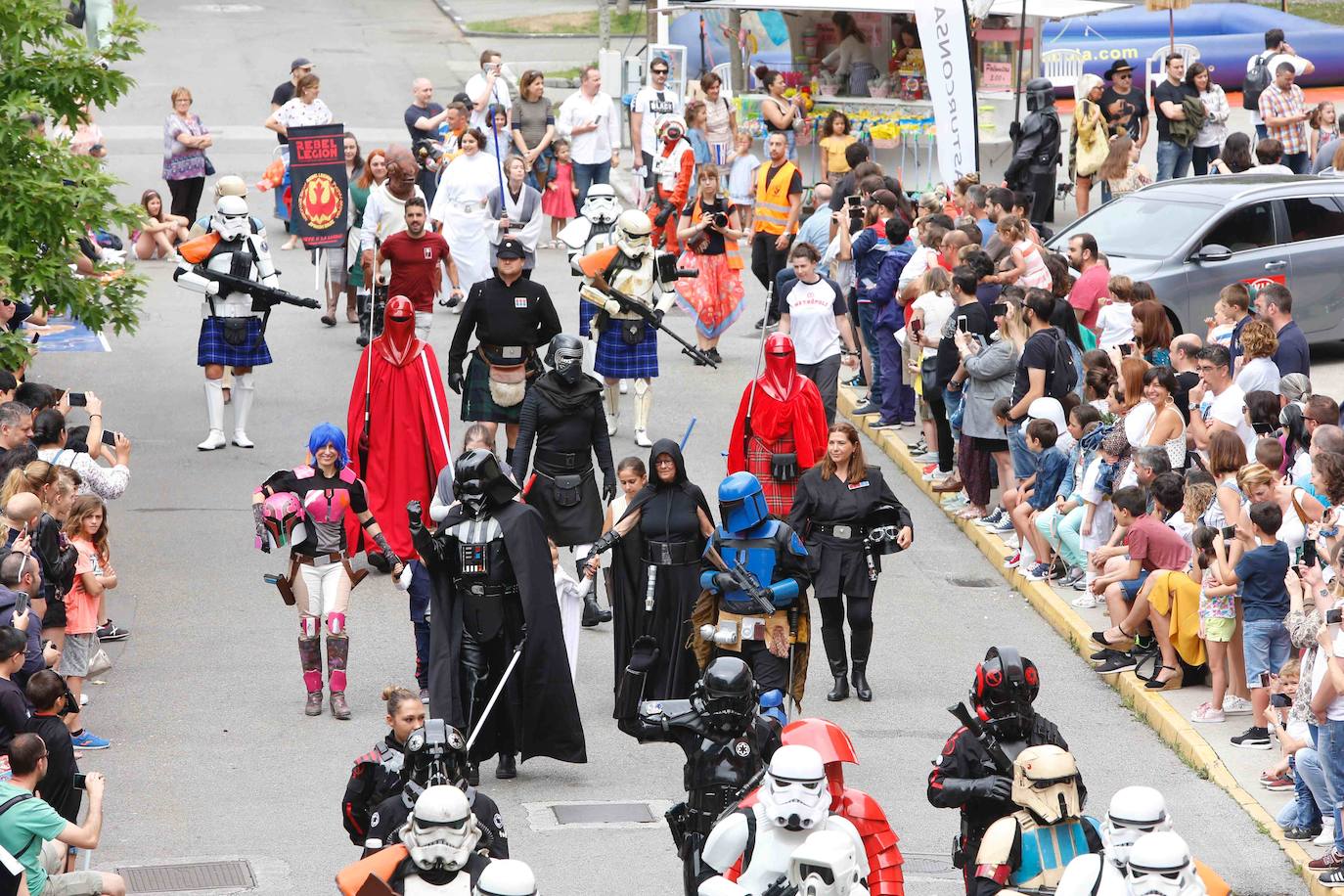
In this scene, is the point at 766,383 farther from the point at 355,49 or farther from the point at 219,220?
the point at 355,49

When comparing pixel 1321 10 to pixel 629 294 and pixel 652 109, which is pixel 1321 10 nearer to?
pixel 652 109

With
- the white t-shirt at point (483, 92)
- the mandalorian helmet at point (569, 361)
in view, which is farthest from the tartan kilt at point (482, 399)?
the white t-shirt at point (483, 92)

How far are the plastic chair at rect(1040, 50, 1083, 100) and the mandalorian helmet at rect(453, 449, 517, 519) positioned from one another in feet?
67.9

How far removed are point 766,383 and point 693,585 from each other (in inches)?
82.6

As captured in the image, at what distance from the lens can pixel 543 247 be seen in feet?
77.3

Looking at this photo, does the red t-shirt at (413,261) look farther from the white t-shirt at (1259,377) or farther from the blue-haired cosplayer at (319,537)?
the white t-shirt at (1259,377)

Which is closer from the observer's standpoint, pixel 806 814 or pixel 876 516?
pixel 806 814

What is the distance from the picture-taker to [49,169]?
14.0 meters

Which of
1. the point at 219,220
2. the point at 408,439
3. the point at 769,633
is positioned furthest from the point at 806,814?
the point at 219,220

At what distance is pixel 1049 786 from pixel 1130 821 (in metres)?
0.74

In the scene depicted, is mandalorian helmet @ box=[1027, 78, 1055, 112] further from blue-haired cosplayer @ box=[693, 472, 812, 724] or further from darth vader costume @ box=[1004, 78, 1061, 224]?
blue-haired cosplayer @ box=[693, 472, 812, 724]

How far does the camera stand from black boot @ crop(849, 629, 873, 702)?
11633 millimetres

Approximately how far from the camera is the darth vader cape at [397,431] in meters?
13.1

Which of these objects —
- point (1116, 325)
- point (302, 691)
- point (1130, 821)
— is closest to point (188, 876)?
point (302, 691)
